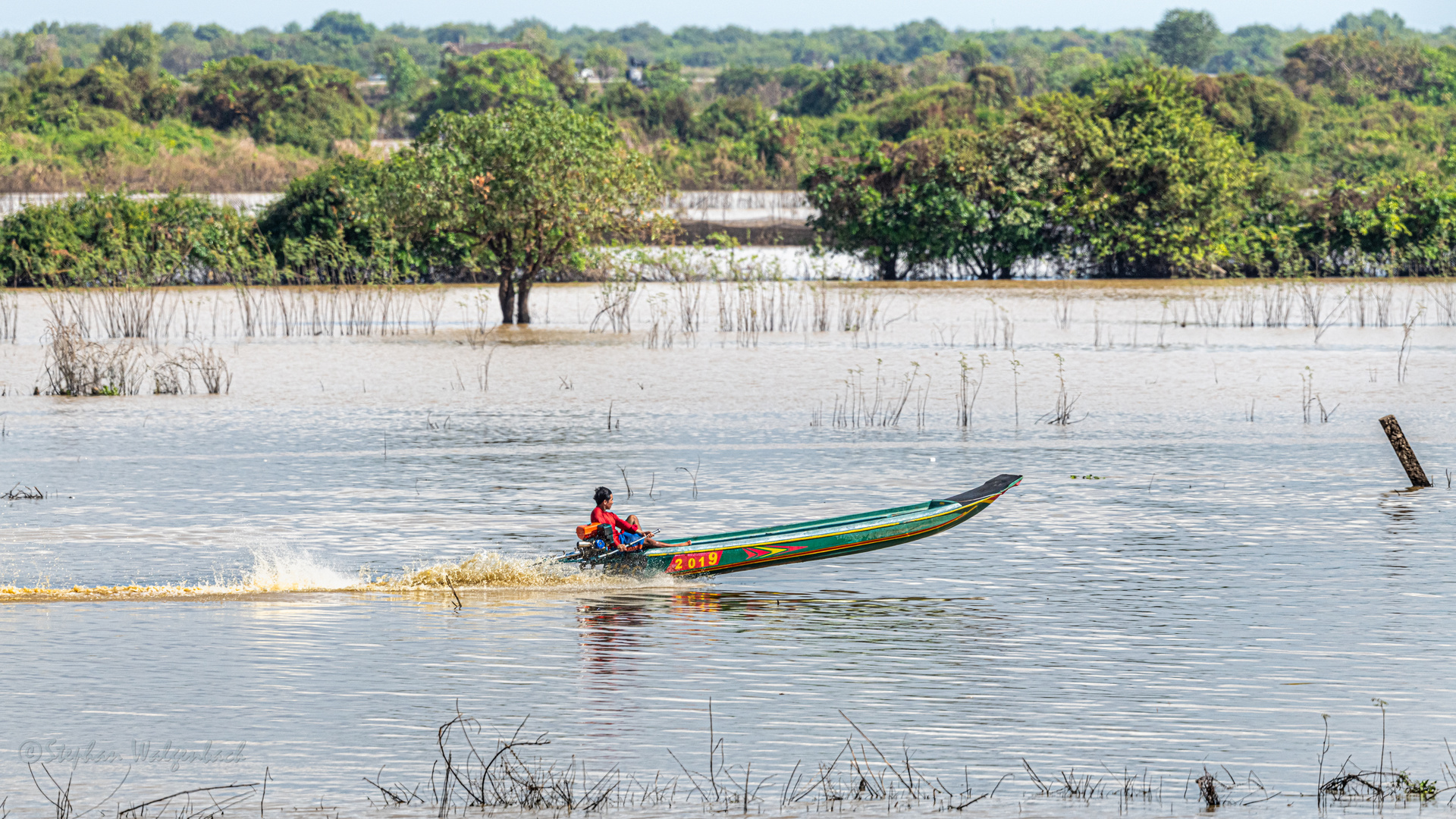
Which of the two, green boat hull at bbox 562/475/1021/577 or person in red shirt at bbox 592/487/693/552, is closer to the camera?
person in red shirt at bbox 592/487/693/552

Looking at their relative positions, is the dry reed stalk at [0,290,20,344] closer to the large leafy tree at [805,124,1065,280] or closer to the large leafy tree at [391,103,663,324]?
the large leafy tree at [391,103,663,324]

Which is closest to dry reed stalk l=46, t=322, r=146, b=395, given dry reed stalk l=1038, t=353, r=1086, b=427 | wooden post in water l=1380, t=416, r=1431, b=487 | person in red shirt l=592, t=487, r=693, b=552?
dry reed stalk l=1038, t=353, r=1086, b=427

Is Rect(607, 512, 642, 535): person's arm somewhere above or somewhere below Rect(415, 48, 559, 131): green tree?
below

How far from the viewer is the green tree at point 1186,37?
7293 inches

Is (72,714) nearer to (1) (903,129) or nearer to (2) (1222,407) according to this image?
(2) (1222,407)

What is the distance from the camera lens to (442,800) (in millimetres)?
8719

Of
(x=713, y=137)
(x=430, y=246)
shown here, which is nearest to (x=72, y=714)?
(x=430, y=246)

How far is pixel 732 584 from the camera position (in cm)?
1466

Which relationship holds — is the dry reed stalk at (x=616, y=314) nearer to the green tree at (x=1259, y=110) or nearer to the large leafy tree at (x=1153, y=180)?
the large leafy tree at (x=1153, y=180)

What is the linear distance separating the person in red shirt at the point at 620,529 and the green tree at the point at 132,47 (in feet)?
484

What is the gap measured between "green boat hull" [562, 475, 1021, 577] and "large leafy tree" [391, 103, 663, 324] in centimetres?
2409

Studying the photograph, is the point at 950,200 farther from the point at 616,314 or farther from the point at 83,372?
the point at 83,372

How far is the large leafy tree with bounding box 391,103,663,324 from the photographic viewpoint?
3812 centimetres

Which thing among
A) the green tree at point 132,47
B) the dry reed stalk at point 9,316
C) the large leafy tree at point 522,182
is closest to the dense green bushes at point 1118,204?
the large leafy tree at point 522,182
